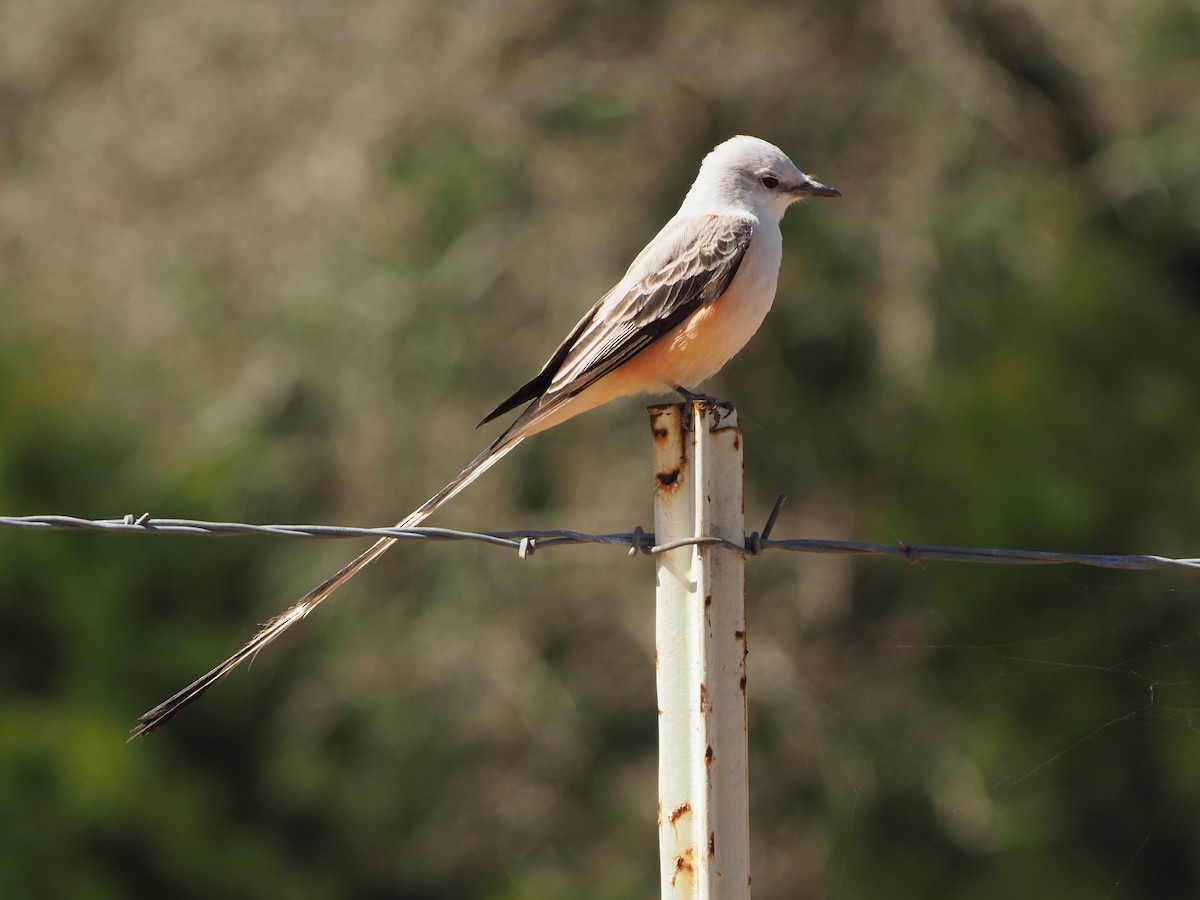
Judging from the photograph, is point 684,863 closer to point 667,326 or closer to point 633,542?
point 633,542

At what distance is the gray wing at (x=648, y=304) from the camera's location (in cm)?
409

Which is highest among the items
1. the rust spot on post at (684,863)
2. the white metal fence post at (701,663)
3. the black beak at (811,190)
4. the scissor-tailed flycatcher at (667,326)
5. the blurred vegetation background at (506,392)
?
the blurred vegetation background at (506,392)

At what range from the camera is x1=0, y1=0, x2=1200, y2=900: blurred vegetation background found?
749 centimetres

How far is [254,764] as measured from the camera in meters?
8.21

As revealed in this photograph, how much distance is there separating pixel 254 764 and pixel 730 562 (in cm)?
605

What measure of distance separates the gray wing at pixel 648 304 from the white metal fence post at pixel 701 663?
4.12 feet

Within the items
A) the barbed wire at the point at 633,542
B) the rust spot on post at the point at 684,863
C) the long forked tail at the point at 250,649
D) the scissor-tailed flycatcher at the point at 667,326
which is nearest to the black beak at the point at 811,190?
the scissor-tailed flycatcher at the point at 667,326

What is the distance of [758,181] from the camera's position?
4645mm

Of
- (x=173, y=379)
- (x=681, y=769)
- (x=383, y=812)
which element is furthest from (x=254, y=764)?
(x=681, y=769)

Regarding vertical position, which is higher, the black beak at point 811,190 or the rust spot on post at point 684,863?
the black beak at point 811,190

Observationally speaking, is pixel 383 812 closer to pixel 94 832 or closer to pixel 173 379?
pixel 94 832

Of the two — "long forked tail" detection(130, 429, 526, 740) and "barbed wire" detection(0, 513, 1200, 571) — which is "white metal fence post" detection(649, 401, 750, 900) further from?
"long forked tail" detection(130, 429, 526, 740)

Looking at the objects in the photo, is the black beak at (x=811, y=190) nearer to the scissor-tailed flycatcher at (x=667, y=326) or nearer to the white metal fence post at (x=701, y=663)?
the scissor-tailed flycatcher at (x=667, y=326)

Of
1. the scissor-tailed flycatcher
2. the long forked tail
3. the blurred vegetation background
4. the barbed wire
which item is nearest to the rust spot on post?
the barbed wire
